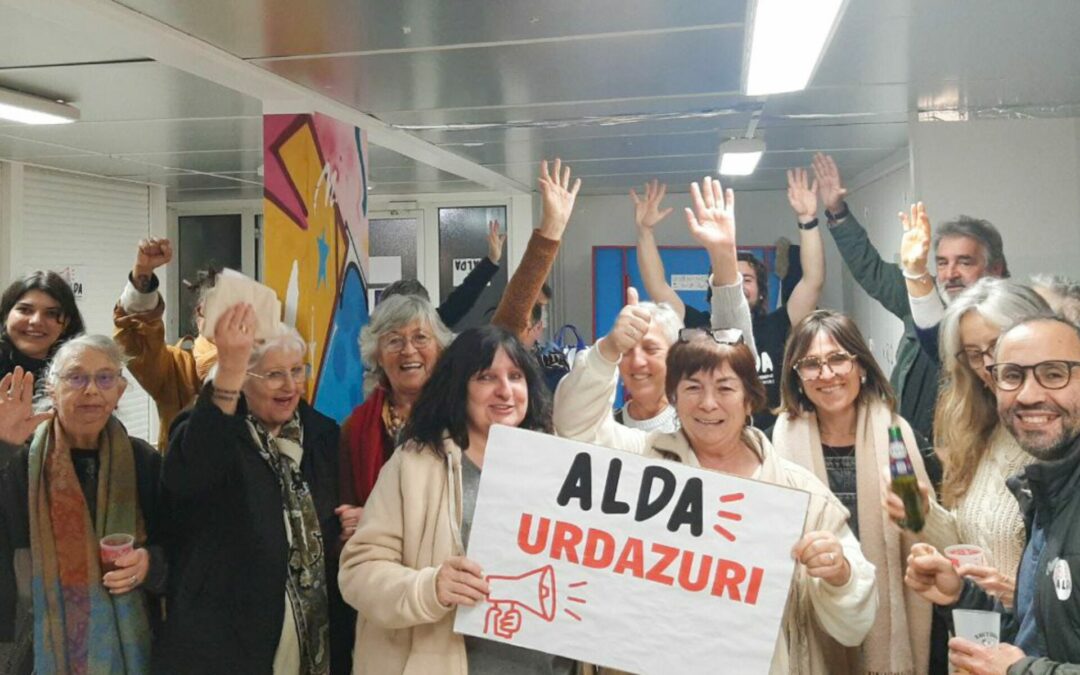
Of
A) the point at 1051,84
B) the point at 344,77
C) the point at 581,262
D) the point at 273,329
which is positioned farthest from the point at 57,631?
the point at 581,262

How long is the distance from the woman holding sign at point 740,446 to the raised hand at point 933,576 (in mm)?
106

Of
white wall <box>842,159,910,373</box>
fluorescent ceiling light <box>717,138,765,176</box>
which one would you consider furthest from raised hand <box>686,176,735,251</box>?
white wall <box>842,159,910,373</box>

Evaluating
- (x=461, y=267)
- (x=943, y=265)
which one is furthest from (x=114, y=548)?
(x=461, y=267)

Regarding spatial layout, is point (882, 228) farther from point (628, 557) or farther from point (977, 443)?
point (628, 557)

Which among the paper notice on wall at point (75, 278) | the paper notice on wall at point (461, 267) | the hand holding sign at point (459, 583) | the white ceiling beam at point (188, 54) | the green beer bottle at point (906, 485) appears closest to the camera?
the hand holding sign at point (459, 583)

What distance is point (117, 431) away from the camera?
2398 mm

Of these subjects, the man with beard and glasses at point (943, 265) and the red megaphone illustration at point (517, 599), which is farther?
the man with beard and glasses at point (943, 265)

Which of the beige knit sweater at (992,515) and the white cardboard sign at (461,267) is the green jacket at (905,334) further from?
the white cardboard sign at (461,267)

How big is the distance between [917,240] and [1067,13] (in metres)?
0.87

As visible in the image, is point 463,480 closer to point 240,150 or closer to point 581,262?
point 240,150

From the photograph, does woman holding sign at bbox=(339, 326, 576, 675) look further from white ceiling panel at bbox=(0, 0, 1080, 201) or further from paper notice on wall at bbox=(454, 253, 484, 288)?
paper notice on wall at bbox=(454, 253, 484, 288)

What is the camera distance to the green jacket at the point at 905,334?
10.1 ft

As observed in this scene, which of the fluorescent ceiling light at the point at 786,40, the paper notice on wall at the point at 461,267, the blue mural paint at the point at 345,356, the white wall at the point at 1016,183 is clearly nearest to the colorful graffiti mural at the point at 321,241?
the blue mural paint at the point at 345,356

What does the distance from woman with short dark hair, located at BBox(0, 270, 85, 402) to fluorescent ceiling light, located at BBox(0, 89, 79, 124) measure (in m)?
0.96
